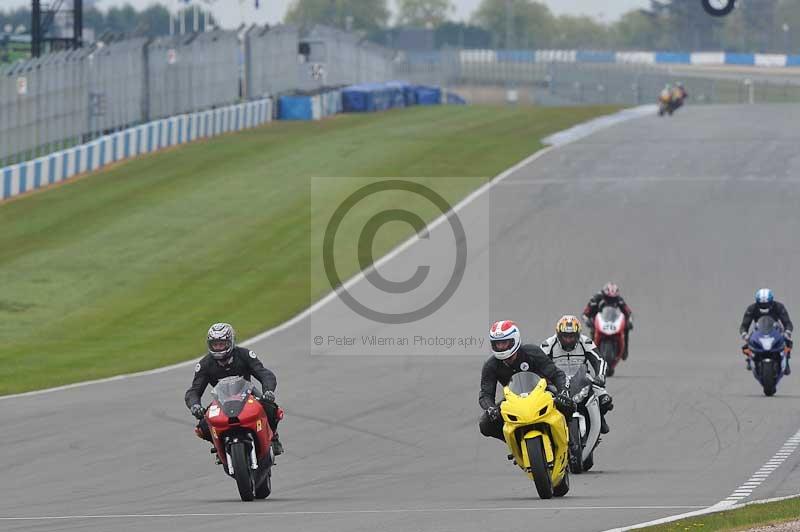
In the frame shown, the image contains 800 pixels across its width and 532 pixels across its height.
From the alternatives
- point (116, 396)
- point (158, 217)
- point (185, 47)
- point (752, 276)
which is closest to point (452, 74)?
point (185, 47)

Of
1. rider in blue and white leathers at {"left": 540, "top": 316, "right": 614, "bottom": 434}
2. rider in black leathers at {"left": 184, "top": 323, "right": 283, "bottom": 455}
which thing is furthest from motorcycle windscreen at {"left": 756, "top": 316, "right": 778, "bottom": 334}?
rider in black leathers at {"left": 184, "top": 323, "right": 283, "bottom": 455}

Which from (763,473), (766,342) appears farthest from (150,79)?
(763,473)

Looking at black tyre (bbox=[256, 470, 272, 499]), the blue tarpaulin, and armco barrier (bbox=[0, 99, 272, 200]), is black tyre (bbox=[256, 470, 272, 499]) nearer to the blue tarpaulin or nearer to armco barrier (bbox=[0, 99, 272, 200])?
armco barrier (bbox=[0, 99, 272, 200])

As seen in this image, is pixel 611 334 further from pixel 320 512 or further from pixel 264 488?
pixel 320 512

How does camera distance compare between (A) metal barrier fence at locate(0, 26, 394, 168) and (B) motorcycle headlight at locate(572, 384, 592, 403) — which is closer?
(B) motorcycle headlight at locate(572, 384, 592, 403)

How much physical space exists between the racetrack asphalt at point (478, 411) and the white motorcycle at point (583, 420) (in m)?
0.26

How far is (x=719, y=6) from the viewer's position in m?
40.0

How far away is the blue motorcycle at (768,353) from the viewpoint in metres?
20.4

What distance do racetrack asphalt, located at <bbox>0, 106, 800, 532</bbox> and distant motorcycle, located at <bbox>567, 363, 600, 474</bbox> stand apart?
25 cm

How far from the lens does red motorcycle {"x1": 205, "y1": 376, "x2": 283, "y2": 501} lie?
1302 cm

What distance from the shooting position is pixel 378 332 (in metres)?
27.7

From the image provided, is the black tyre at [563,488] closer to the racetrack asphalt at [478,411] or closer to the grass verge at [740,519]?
the racetrack asphalt at [478,411]

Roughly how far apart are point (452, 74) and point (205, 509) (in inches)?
5075

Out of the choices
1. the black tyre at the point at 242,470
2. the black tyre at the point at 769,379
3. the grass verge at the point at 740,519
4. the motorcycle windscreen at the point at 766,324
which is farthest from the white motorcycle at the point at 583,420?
the motorcycle windscreen at the point at 766,324
